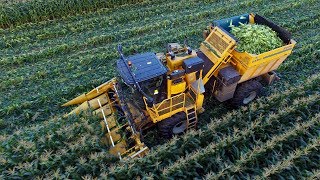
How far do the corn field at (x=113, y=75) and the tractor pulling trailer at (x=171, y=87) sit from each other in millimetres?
454

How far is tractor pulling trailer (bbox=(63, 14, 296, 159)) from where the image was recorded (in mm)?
7359

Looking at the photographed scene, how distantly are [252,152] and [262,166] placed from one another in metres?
0.45

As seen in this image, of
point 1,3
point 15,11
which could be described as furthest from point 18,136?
point 1,3

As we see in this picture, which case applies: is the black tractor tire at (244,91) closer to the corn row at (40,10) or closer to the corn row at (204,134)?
the corn row at (204,134)

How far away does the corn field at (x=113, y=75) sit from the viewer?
22.1 ft

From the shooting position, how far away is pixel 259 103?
28.8ft

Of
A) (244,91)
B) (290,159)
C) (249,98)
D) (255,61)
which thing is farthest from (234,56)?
(290,159)

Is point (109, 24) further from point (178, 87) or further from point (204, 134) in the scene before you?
point (204, 134)

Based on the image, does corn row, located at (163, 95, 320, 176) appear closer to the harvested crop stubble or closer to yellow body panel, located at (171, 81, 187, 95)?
yellow body panel, located at (171, 81, 187, 95)

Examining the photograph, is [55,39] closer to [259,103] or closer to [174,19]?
[174,19]

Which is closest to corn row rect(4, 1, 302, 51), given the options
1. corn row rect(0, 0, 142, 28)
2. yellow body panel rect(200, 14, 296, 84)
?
corn row rect(0, 0, 142, 28)

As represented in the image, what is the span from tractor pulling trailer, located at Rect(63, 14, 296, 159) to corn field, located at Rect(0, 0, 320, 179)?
0.45 m

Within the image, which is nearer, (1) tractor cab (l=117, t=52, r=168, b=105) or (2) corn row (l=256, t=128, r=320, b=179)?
(2) corn row (l=256, t=128, r=320, b=179)

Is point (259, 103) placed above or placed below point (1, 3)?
below
